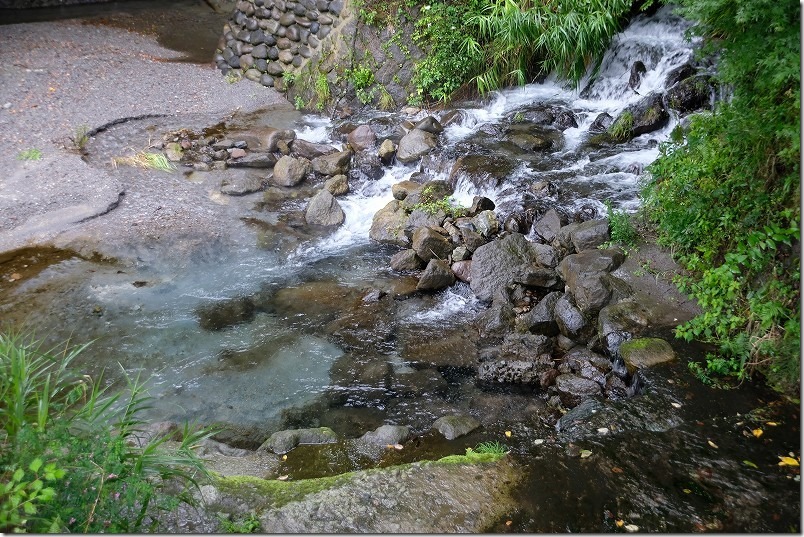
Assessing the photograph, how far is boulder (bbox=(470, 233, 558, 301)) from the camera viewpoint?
679 centimetres

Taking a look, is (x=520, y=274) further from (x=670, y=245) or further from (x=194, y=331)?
(x=194, y=331)

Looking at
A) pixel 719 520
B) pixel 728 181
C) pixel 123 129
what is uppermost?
pixel 728 181

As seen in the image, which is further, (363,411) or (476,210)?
(476,210)

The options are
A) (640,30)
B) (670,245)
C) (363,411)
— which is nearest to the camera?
(363,411)

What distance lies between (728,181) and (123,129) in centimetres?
988

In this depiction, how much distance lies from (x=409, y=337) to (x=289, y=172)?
4504 millimetres

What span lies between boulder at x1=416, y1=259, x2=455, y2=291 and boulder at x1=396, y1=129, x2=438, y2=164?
3.36m

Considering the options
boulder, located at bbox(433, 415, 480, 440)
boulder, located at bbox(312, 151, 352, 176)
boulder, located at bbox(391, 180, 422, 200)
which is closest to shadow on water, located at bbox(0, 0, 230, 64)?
boulder, located at bbox(312, 151, 352, 176)

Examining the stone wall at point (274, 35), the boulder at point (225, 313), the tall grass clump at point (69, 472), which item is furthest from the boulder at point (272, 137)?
the tall grass clump at point (69, 472)

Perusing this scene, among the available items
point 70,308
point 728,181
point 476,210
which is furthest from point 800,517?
point 70,308

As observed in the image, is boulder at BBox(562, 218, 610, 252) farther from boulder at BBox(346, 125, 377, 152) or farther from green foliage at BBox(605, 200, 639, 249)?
boulder at BBox(346, 125, 377, 152)

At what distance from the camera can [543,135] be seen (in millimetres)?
9836

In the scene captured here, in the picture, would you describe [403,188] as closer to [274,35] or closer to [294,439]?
[294,439]

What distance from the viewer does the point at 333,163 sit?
32.8 feet
